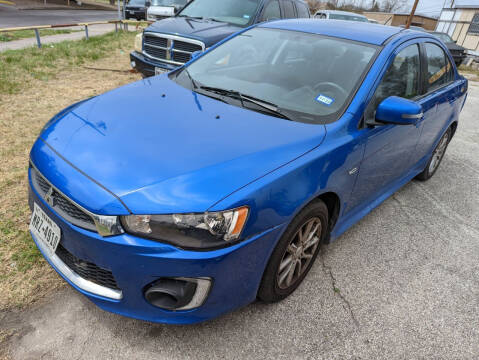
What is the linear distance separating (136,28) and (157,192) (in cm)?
1584

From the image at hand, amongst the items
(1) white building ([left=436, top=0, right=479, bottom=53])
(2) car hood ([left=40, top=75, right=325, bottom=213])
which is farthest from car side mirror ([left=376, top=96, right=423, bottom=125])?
(1) white building ([left=436, top=0, right=479, bottom=53])

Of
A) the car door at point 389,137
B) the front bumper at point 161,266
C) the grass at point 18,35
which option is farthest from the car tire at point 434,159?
the grass at point 18,35

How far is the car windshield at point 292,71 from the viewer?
94.6 inches

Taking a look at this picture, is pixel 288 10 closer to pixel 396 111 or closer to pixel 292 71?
pixel 292 71

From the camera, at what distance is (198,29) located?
5.68m

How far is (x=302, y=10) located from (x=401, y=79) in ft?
17.8

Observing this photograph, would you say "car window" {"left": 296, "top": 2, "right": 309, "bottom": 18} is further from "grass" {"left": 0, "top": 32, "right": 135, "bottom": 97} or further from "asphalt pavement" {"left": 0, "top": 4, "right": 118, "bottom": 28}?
"asphalt pavement" {"left": 0, "top": 4, "right": 118, "bottom": 28}

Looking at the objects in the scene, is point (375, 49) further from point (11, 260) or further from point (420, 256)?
point (11, 260)

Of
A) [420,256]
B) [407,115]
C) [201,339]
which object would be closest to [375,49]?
[407,115]

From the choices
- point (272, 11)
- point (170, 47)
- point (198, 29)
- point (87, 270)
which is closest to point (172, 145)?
point (87, 270)

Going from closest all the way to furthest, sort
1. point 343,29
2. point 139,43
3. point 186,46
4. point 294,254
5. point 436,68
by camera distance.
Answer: point 294,254
point 343,29
point 436,68
point 186,46
point 139,43

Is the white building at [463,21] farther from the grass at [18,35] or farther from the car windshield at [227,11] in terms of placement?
the grass at [18,35]

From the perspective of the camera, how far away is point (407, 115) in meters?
2.32

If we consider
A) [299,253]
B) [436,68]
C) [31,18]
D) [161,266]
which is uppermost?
[436,68]
